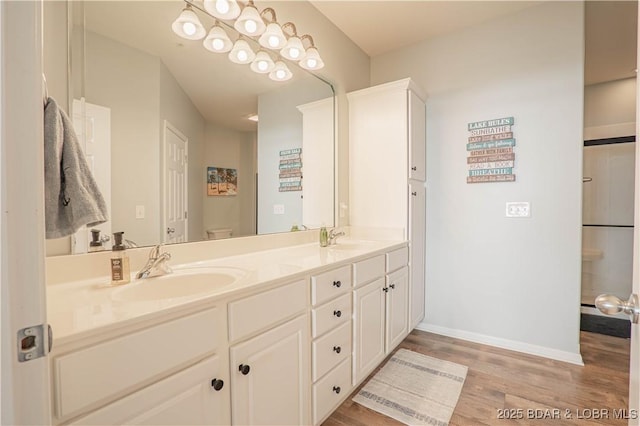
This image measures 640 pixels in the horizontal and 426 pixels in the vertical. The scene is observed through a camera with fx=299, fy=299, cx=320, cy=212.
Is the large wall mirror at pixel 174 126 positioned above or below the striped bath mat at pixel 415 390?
above

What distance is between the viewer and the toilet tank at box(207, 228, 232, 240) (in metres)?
1.57

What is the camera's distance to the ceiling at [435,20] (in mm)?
2234

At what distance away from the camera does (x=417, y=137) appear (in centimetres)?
247

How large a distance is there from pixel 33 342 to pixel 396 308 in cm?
203

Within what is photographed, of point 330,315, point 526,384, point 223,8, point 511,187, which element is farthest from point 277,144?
point 526,384

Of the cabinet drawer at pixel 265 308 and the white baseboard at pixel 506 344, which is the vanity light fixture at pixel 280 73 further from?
the white baseboard at pixel 506 344

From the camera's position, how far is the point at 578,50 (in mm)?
2084

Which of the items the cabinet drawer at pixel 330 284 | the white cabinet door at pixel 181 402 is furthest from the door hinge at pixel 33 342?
Result: the cabinet drawer at pixel 330 284

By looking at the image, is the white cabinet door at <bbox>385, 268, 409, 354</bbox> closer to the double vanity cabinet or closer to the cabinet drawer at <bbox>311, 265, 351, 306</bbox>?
the double vanity cabinet

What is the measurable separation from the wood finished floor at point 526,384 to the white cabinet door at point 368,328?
20 centimetres

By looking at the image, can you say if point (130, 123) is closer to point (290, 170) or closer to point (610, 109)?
point (290, 170)

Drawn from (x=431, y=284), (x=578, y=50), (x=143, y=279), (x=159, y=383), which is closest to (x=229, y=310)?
(x=159, y=383)

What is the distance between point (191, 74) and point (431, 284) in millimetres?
2410

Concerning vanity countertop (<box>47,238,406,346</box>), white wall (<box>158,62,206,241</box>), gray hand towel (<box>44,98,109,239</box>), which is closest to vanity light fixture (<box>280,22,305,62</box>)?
white wall (<box>158,62,206,241</box>)
